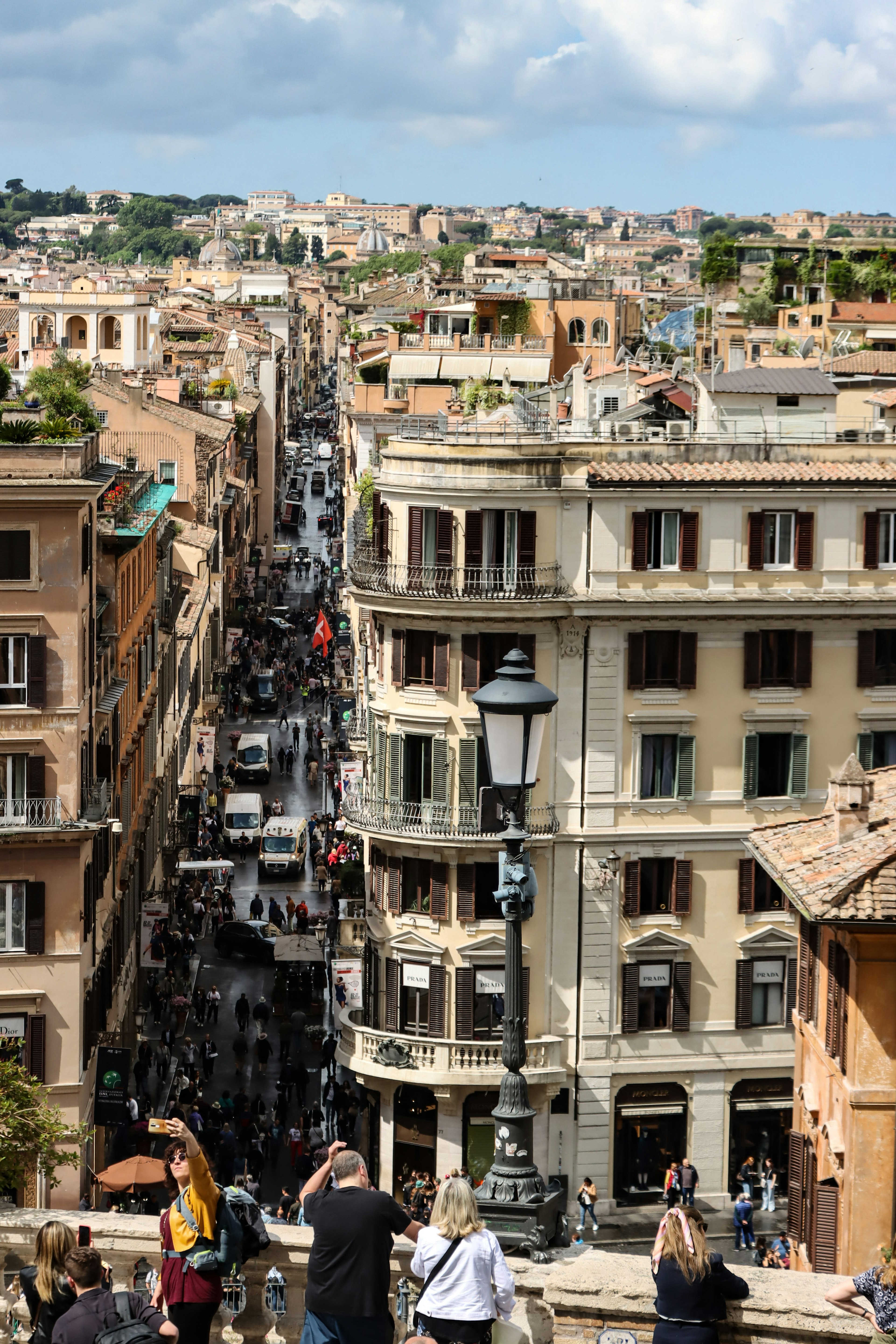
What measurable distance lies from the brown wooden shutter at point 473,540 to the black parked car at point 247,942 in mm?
19098

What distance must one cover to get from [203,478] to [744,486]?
4656 cm

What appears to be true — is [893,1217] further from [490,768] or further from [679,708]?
[679,708]

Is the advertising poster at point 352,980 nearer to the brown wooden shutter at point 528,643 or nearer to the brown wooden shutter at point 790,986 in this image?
the brown wooden shutter at point 528,643

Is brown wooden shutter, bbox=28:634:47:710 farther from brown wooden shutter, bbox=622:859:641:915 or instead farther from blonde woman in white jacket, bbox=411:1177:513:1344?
blonde woman in white jacket, bbox=411:1177:513:1344

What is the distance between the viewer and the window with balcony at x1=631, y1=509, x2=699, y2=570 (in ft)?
141

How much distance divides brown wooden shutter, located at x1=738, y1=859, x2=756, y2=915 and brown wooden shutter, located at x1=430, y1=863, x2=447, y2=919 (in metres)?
5.77

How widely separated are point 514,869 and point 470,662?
25.4 metres

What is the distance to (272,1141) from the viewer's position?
44.6 m

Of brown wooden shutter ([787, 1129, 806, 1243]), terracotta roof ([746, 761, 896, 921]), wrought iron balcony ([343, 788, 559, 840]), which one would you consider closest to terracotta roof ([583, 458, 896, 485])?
wrought iron balcony ([343, 788, 559, 840])

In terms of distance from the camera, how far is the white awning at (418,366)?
241ft

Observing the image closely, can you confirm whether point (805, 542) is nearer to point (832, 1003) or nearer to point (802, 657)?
point (802, 657)

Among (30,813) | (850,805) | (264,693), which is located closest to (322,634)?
(264,693)

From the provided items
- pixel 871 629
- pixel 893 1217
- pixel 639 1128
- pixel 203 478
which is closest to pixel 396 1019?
pixel 639 1128

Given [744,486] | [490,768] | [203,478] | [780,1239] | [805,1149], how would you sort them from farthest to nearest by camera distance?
[203,478], [744,486], [780,1239], [805,1149], [490,768]
